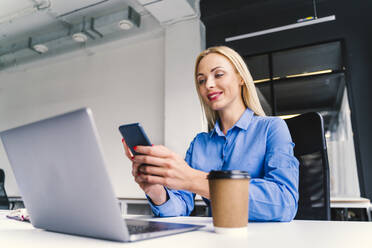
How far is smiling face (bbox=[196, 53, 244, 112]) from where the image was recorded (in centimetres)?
121

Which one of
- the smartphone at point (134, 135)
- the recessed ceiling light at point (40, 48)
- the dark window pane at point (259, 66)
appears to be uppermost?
the recessed ceiling light at point (40, 48)

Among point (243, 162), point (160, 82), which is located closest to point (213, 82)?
point (243, 162)

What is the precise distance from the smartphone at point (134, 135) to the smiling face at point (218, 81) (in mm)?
616

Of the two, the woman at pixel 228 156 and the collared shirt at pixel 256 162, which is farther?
the collared shirt at pixel 256 162

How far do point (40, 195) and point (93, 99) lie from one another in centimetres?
421

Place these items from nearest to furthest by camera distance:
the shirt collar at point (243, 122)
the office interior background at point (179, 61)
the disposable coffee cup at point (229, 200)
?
1. the disposable coffee cup at point (229, 200)
2. the shirt collar at point (243, 122)
3. the office interior background at point (179, 61)

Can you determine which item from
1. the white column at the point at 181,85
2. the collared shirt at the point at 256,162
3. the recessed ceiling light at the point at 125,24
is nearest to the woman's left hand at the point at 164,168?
the collared shirt at the point at 256,162

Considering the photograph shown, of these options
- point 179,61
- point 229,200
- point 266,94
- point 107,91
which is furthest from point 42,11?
point 229,200

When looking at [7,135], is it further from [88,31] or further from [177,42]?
[88,31]

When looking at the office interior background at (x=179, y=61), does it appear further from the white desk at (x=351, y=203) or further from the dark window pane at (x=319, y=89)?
the white desk at (x=351, y=203)

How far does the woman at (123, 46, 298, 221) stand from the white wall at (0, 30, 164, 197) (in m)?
2.74

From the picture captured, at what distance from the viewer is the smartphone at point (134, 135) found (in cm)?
60

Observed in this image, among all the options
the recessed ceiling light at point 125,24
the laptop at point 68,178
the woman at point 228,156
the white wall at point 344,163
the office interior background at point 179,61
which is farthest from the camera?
the recessed ceiling light at point 125,24

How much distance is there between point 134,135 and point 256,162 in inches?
22.0
